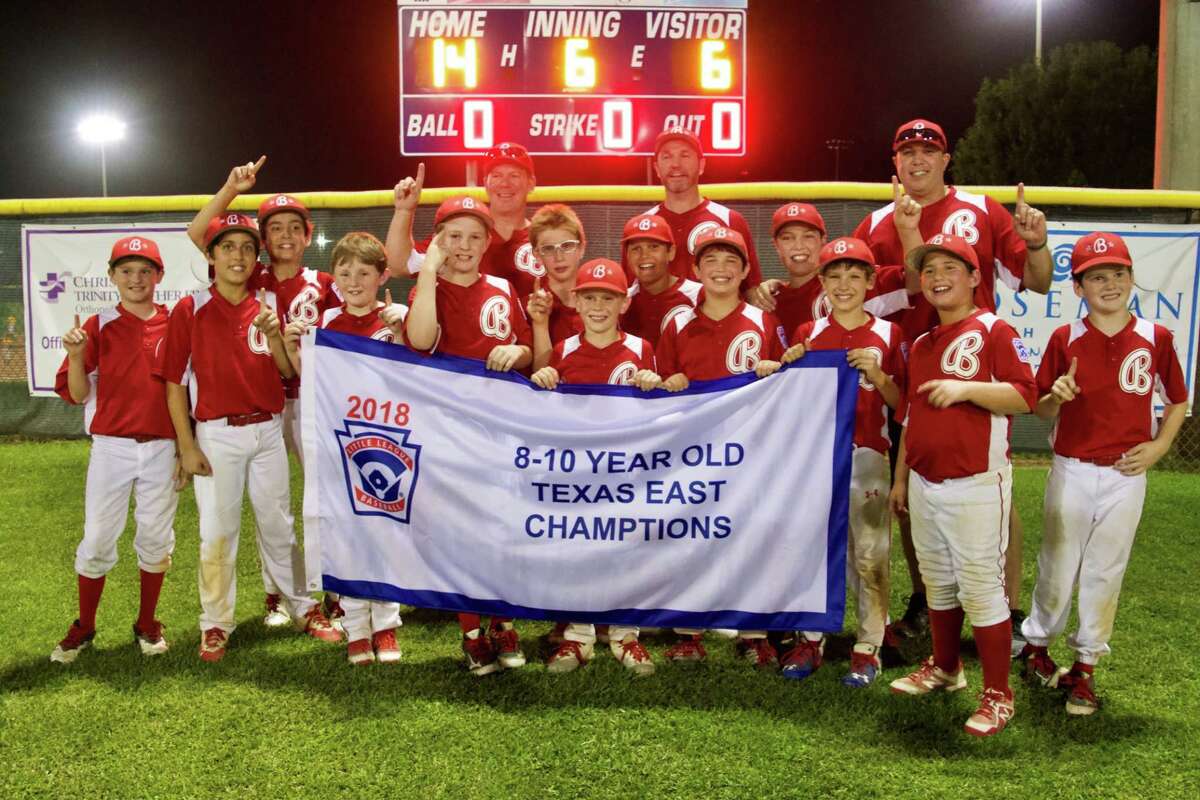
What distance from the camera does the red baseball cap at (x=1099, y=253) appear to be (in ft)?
12.3

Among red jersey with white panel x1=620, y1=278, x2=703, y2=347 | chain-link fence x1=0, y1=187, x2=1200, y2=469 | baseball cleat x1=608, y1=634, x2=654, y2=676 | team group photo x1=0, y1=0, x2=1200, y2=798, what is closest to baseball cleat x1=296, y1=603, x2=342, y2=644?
team group photo x1=0, y1=0, x2=1200, y2=798

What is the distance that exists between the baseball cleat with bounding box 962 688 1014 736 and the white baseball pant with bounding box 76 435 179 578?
3.44 meters

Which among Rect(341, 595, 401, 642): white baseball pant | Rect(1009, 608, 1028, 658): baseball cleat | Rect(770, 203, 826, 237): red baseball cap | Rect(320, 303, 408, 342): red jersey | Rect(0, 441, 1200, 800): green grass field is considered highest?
Rect(770, 203, 826, 237): red baseball cap

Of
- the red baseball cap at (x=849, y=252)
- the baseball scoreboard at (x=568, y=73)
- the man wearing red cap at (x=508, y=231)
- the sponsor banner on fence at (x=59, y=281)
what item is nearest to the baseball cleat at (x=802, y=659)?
the red baseball cap at (x=849, y=252)

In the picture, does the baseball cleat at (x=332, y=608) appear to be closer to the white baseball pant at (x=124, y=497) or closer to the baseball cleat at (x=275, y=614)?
the baseball cleat at (x=275, y=614)

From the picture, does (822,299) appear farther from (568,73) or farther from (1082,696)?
(568,73)

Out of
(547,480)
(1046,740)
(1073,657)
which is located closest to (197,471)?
(547,480)

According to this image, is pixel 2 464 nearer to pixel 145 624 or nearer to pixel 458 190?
pixel 458 190

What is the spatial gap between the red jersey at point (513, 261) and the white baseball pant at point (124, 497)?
5.07ft

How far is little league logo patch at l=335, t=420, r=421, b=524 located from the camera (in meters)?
4.21

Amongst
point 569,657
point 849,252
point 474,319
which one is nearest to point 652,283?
point 474,319

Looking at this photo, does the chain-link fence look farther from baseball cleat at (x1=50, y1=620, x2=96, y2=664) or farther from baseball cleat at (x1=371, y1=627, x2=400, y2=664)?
baseball cleat at (x1=50, y1=620, x2=96, y2=664)

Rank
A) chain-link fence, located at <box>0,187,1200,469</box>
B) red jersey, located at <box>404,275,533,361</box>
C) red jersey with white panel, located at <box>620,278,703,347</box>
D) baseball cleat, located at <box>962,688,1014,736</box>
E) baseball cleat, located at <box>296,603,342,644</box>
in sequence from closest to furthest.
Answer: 1. baseball cleat, located at <box>962,688,1014,736</box>
2. red jersey, located at <box>404,275,533,361</box>
3. red jersey with white panel, located at <box>620,278,703,347</box>
4. baseball cleat, located at <box>296,603,342,644</box>
5. chain-link fence, located at <box>0,187,1200,469</box>

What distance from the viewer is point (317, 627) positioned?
4.71 metres
